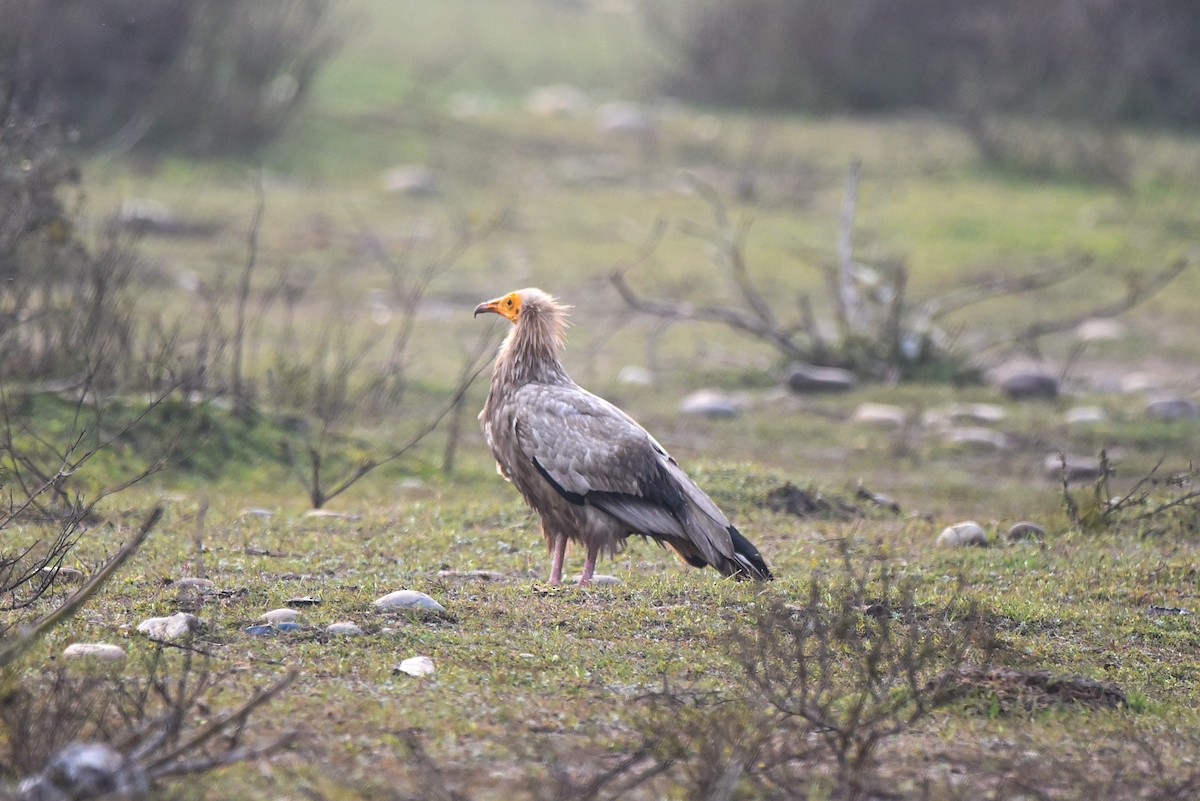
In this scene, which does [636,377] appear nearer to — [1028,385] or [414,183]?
[1028,385]

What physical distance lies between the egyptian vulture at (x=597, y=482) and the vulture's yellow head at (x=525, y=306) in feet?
1.50

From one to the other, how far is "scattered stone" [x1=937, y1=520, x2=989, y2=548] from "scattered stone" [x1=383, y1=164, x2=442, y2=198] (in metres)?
14.1

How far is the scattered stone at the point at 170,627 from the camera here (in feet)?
19.1

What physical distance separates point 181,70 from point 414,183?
12.8ft

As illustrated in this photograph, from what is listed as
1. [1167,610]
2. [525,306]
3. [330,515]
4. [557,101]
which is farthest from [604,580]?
[557,101]

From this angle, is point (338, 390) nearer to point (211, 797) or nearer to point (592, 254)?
point (211, 797)

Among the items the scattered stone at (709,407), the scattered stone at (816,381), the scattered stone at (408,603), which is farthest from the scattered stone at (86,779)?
the scattered stone at (816,381)

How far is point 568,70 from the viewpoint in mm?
32781

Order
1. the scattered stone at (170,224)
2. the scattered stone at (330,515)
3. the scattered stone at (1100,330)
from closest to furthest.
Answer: the scattered stone at (330,515) → the scattered stone at (1100,330) → the scattered stone at (170,224)

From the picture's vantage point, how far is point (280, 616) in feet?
20.2

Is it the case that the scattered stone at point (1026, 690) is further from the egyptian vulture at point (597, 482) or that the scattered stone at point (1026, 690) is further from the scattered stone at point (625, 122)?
the scattered stone at point (625, 122)

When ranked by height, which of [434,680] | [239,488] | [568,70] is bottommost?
[239,488]

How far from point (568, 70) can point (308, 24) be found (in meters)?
9.18

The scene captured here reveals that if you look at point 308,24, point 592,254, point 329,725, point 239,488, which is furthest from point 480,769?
point 308,24
